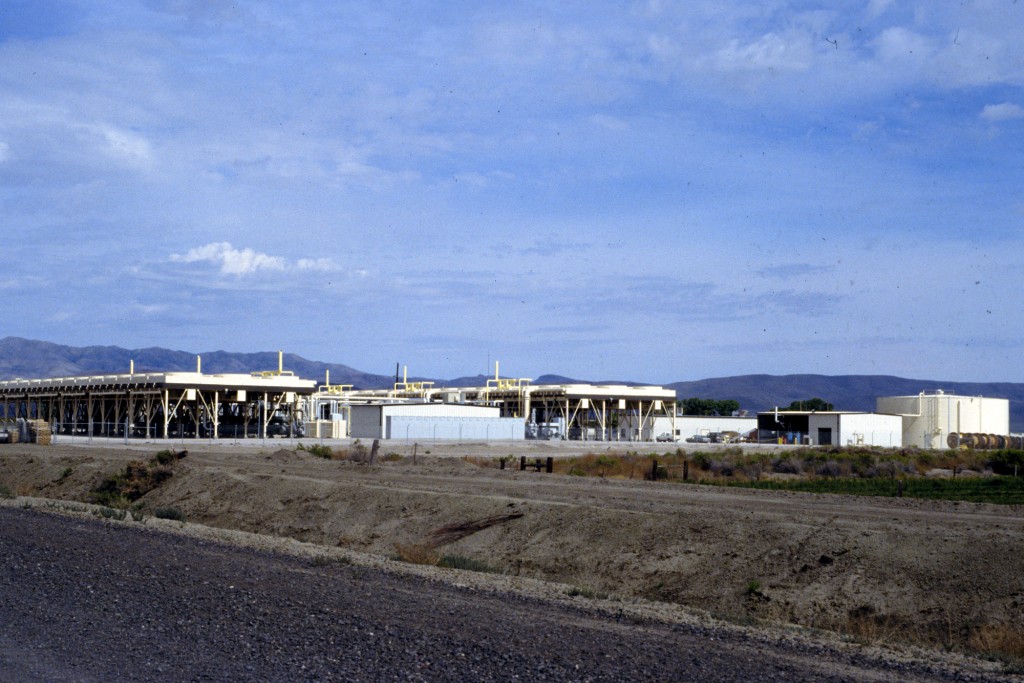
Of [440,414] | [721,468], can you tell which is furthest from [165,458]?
[440,414]

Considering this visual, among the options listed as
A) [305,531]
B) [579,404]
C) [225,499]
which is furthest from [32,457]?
[579,404]

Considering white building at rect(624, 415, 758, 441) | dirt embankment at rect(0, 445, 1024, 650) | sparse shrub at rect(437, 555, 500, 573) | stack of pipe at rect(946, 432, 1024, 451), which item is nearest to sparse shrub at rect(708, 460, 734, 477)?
dirt embankment at rect(0, 445, 1024, 650)

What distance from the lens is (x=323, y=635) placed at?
9766 millimetres

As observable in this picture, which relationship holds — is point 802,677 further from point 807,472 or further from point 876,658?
point 807,472

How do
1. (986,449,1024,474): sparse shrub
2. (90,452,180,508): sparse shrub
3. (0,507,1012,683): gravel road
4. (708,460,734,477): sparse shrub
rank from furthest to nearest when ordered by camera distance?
(986,449,1024,474): sparse shrub → (708,460,734,477): sparse shrub → (90,452,180,508): sparse shrub → (0,507,1012,683): gravel road

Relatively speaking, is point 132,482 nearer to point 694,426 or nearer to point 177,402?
point 177,402

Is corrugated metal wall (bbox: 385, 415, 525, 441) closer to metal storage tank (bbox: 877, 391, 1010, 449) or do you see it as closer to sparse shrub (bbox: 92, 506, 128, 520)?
metal storage tank (bbox: 877, 391, 1010, 449)

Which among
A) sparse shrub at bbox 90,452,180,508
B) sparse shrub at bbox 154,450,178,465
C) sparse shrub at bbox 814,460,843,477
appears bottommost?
sparse shrub at bbox 814,460,843,477

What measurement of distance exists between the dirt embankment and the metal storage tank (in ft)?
231

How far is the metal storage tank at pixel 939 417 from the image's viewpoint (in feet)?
309

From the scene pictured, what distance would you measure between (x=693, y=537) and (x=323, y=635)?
1115 cm

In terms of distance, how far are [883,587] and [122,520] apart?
1506 cm

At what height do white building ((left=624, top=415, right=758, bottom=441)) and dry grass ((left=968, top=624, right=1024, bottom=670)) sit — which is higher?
white building ((left=624, top=415, right=758, bottom=441))

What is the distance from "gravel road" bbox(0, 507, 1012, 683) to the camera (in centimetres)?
853
